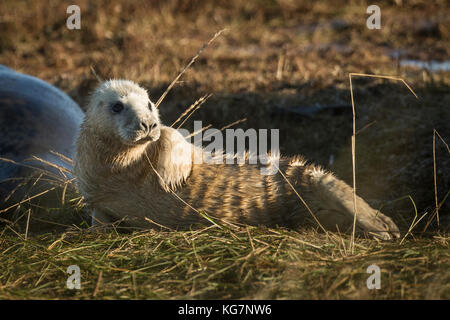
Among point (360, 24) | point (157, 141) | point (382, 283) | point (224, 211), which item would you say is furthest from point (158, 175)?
point (360, 24)

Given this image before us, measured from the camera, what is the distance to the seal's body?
3.05 meters

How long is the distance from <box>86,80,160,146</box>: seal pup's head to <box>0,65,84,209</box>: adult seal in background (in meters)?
0.92

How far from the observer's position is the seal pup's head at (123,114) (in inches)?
113

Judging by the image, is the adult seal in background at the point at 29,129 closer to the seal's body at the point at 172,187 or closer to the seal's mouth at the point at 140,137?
the seal's body at the point at 172,187

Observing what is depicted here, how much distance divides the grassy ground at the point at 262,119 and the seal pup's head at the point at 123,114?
0.55 metres

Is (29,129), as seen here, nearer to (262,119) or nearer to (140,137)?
(140,137)

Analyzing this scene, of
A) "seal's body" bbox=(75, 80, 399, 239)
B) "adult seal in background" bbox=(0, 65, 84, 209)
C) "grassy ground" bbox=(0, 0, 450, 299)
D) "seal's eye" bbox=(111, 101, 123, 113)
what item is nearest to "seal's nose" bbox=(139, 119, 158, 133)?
"seal's body" bbox=(75, 80, 399, 239)

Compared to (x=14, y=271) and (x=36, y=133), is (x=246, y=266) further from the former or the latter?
(x=36, y=133)

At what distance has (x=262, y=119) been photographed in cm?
534

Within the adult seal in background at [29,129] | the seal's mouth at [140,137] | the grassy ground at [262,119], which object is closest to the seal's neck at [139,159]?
the seal's mouth at [140,137]

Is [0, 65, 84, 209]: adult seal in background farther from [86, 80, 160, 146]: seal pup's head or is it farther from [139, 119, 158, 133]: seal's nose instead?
[139, 119, 158, 133]: seal's nose

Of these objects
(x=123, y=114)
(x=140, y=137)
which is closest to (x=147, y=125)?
(x=140, y=137)

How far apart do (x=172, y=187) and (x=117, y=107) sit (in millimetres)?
529

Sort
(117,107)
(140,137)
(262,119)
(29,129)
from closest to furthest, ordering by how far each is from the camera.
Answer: (140,137) < (117,107) < (29,129) < (262,119)
